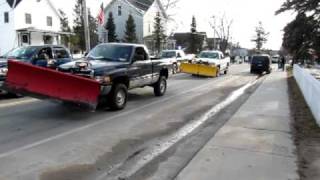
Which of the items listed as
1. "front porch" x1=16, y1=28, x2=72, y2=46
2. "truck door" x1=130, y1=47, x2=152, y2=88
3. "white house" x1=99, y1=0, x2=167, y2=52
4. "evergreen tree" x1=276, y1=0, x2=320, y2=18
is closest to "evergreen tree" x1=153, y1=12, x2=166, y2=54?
"white house" x1=99, y1=0, x2=167, y2=52

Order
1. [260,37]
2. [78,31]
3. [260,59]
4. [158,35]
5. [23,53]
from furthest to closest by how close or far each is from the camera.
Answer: [260,37] → [78,31] → [158,35] → [260,59] → [23,53]

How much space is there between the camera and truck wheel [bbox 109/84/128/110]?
12656 millimetres

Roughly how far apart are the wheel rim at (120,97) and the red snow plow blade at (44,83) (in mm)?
1676

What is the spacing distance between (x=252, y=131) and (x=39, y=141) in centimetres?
458

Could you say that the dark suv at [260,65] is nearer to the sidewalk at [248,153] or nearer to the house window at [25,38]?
the house window at [25,38]

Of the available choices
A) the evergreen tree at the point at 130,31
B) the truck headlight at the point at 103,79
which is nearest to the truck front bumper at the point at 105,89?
the truck headlight at the point at 103,79

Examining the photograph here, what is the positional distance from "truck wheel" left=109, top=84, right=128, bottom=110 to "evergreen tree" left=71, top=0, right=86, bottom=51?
172 feet

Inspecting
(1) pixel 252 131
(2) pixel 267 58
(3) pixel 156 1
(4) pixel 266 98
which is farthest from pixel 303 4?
(3) pixel 156 1

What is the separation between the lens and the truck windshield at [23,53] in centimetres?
1750

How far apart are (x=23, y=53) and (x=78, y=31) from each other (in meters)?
60.2

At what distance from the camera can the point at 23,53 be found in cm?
1772

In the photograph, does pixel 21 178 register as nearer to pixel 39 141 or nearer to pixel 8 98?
pixel 39 141

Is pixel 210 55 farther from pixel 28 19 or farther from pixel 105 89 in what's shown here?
pixel 28 19

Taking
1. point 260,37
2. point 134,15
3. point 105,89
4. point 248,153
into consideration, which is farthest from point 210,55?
point 260,37
